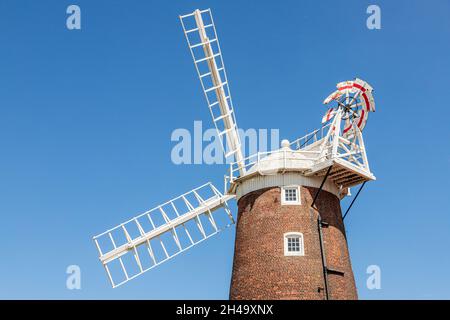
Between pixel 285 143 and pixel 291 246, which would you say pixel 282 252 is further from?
pixel 285 143

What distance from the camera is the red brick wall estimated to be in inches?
912

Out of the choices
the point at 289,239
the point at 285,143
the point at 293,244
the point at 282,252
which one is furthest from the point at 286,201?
the point at 285,143

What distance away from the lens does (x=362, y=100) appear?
25766mm

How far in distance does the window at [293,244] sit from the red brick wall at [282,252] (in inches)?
6.6

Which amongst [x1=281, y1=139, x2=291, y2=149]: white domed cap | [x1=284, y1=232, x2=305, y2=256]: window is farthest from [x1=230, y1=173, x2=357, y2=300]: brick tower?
[x1=281, y1=139, x2=291, y2=149]: white domed cap

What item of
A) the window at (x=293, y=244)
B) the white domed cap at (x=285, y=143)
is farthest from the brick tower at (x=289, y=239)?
the white domed cap at (x=285, y=143)

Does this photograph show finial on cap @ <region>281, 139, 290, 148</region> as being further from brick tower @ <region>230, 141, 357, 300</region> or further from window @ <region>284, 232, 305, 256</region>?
window @ <region>284, 232, 305, 256</region>

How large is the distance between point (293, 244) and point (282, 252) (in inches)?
26.9

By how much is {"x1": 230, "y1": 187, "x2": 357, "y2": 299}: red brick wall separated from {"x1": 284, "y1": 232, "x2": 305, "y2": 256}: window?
0.17m

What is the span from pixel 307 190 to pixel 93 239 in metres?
11.2
